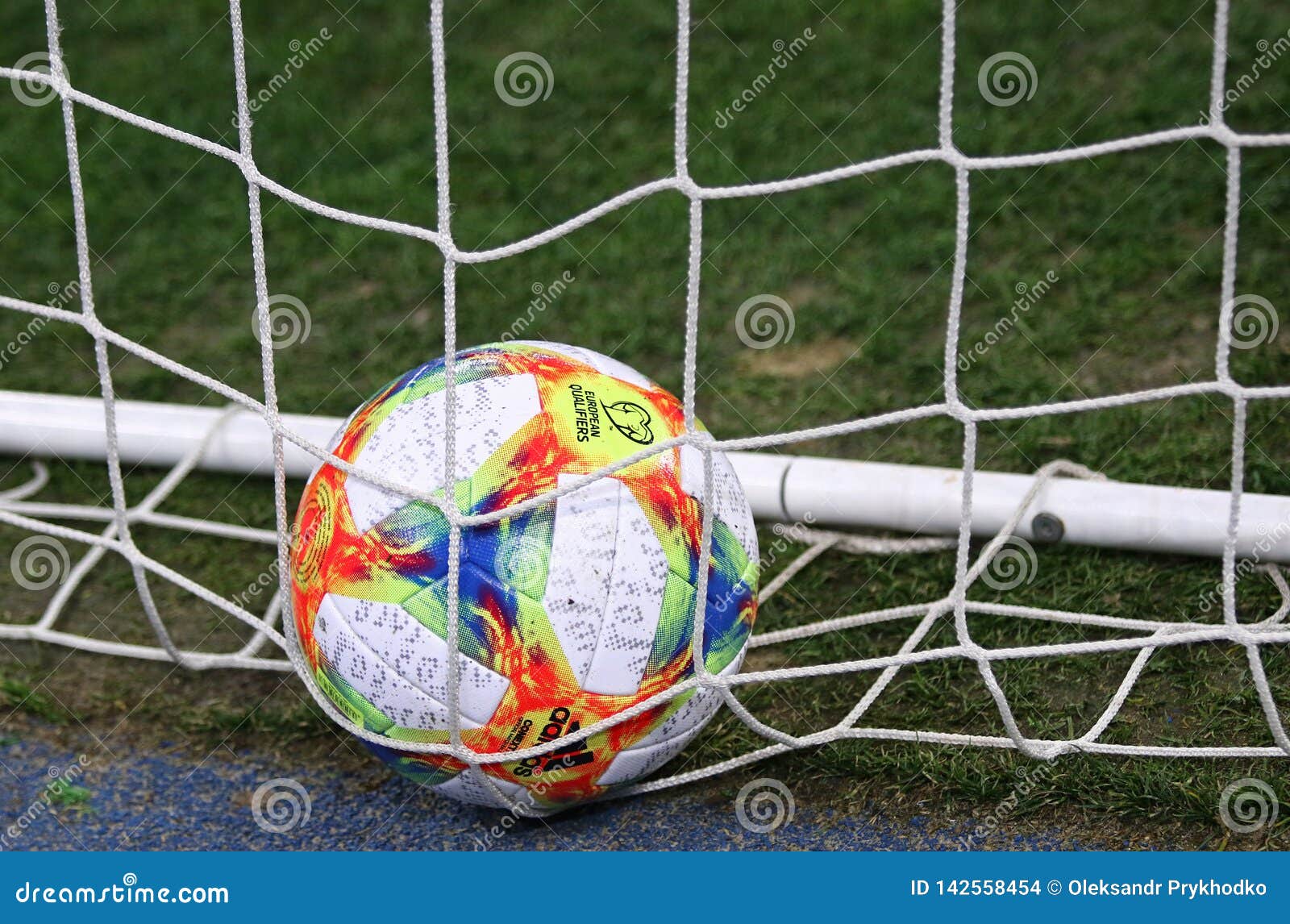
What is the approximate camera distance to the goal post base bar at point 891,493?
2.80m

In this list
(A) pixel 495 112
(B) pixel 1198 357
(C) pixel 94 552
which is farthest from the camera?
(A) pixel 495 112

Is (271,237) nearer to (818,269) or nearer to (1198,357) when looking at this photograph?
(818,269)

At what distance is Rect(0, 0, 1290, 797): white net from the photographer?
85.5 inches

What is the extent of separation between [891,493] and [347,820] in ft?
4.08

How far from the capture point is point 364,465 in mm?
2287

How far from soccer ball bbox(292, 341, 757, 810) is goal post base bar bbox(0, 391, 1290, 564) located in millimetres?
646

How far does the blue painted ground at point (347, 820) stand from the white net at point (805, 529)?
87 millimetres

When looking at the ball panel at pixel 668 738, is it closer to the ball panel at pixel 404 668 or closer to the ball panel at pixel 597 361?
the ball panel at pixel 404 668

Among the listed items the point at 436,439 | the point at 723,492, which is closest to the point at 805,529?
the point at 723,492

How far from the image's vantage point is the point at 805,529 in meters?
3.09

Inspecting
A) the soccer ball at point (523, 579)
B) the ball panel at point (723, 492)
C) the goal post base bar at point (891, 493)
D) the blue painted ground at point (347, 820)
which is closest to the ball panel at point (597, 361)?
the soccer ball at point (523, 579)

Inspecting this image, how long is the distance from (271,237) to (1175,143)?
2.71m

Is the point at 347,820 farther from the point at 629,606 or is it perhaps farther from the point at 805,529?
the point at 805,529

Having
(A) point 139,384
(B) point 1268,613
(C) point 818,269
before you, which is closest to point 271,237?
(A) point 139,384
